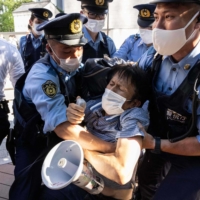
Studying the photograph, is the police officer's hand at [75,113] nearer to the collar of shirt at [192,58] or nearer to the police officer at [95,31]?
the collar of shirt at [192,58]

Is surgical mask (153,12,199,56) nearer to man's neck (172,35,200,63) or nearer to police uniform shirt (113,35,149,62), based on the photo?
man's neck (172,35,200,63)

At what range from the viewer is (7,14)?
41625 millimetres

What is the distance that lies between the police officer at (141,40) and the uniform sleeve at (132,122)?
1.79 m

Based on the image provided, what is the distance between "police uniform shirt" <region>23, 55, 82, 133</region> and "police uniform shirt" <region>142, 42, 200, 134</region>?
2.03 ft

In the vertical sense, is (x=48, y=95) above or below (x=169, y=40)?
below

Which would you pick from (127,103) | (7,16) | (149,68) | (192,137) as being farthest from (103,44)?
(7,16)

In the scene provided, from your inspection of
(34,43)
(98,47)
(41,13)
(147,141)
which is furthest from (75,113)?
(41,13)

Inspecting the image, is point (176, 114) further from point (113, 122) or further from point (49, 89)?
point (49, 89)

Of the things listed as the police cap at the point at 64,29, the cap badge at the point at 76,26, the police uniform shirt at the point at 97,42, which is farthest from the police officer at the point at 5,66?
the police uniform shirt at the point at 97,42

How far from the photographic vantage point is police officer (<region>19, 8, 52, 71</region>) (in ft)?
13.0

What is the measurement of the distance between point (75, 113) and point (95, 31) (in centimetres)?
207

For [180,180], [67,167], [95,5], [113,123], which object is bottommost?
[180,180]

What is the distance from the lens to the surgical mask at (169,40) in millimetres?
1552

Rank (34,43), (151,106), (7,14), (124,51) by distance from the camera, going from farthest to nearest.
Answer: (7,14), (34,43), (124,51), (151,106)
